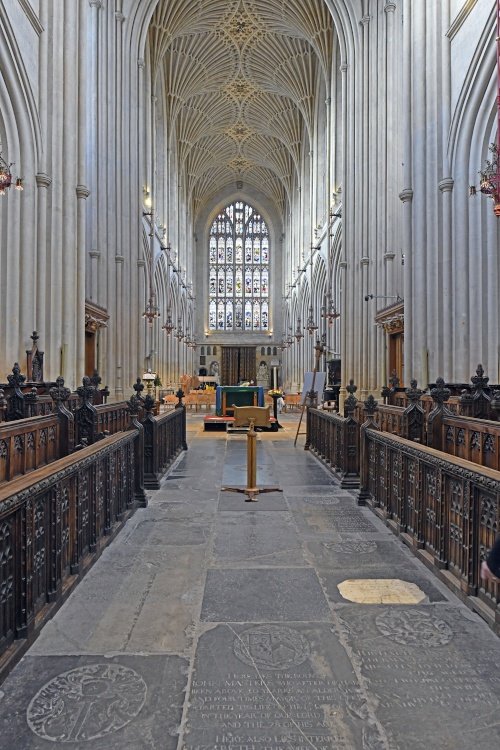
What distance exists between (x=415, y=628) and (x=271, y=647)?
765 mm

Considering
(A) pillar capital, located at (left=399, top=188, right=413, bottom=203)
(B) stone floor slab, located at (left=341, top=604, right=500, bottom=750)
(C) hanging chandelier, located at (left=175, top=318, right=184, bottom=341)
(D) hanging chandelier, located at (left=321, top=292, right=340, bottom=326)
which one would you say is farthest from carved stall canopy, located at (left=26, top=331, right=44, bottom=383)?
(C) hanging chandelier, located at (left=175, top=318, right=184, bottom=341)

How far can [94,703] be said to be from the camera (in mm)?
1930

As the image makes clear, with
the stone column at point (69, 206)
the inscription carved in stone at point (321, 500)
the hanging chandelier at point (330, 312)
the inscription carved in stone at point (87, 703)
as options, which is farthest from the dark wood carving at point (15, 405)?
the hanging chandelier at point (330, 312)

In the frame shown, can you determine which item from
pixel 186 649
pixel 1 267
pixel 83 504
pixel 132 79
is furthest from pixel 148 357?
pixel 186 649

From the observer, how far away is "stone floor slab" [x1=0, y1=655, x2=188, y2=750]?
5.73 ft

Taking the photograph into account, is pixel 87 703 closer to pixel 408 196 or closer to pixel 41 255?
pixel 41 255

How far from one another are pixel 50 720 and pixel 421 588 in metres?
2.15

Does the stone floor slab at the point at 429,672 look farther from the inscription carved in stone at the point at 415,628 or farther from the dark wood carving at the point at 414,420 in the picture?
the dark wood carving at the point at 414,420

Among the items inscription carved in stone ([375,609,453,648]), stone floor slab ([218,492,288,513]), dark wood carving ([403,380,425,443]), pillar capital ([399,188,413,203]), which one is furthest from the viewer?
pillar capital ([399,188,413,203])

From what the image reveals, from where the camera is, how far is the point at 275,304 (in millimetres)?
38906

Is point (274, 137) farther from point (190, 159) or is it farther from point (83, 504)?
point (83, 504)

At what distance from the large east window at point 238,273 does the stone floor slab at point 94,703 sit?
1468 inches

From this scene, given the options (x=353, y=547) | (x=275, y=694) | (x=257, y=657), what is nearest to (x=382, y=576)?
(x=353, y=547)

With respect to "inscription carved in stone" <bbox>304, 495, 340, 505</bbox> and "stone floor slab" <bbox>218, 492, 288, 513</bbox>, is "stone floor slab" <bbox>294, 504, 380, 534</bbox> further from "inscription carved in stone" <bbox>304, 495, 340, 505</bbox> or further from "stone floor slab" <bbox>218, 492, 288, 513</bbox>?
"stone floor slab" <bbox>218, 492, 288, 513</bbox>
